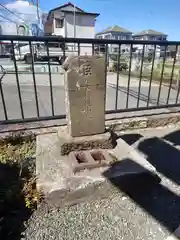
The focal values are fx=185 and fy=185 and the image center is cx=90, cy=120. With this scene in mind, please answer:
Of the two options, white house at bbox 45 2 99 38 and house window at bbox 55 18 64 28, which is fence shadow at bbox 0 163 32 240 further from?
house window at bbox 55 18 64 28

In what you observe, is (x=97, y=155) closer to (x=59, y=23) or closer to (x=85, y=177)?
(x=85, y=177)

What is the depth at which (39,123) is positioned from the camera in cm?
241

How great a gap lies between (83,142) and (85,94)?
48 cm

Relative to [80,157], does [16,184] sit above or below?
below

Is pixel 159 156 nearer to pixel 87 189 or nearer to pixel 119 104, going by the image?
pixel 87 189

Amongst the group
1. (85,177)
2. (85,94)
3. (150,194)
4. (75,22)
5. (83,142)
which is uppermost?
(75,22)

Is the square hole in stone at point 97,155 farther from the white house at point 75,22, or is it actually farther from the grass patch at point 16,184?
the white house at point 75,22

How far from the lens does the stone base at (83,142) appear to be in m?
1.84

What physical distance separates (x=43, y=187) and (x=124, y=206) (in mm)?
702

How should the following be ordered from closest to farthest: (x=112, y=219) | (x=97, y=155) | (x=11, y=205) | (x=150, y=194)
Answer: (x=112, y=219), (x=11, y=205), (x=150, y=194), (x=97, y=155)

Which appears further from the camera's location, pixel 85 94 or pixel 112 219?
pixel 85 94

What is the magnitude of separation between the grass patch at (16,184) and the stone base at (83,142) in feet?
1.34

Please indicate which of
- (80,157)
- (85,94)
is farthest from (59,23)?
(80,157)

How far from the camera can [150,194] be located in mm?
1726
